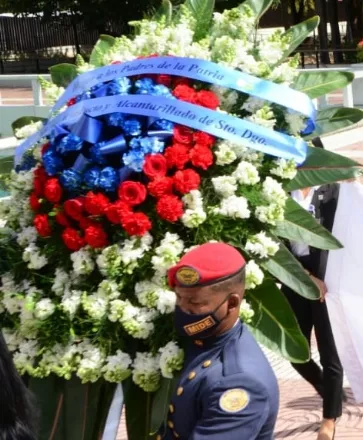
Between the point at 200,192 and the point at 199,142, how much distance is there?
0.16 m

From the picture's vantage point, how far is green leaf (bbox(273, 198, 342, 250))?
3.16 m

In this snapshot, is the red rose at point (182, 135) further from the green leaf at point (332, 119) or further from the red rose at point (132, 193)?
the green leaf at point (332, 119)

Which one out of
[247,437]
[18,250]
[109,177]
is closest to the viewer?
[247,437]

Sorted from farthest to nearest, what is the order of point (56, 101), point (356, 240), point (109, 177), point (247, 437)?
1. point (356, 240)
2. point (56, 101)
3. point (109, 177)
4. point (247, 437)

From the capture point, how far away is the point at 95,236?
119 inches

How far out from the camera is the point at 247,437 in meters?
2.57

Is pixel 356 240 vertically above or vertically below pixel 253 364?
below

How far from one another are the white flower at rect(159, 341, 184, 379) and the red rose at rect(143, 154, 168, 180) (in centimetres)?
55

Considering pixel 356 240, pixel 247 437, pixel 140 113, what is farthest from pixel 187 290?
pixel 356 240

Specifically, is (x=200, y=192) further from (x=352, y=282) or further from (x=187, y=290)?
(x=352, y=282)

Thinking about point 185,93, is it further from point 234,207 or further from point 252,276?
point 252,276

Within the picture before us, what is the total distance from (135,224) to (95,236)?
0.15 meters

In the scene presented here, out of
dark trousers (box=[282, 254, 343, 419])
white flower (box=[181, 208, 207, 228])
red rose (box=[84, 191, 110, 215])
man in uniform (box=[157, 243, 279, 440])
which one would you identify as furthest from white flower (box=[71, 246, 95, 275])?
dark trousers (box=[282, 254, 343, 419])

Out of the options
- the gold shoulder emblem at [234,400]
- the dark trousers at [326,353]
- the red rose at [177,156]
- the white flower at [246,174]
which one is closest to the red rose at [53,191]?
the red rose at [177,156]
